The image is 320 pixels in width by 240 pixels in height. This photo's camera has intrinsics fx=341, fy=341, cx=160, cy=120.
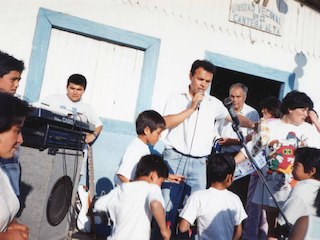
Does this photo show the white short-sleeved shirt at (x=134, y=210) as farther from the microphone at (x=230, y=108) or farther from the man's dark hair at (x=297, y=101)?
the man's dark hair at (x=297, y=101)

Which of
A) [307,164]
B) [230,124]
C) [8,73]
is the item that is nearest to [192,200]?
[307,164]

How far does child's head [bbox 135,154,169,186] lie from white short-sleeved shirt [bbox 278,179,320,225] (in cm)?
95

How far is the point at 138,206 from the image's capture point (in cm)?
254

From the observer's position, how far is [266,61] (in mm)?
5559

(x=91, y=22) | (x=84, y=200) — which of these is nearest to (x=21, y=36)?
(x=91, y=22)

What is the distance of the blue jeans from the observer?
225 cm

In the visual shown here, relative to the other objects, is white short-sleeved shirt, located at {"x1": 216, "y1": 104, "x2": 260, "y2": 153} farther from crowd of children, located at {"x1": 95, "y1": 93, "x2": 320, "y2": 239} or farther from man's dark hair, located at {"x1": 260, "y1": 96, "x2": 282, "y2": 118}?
crowd of children, located at {"x1": 95, "y1": 93, "x2": 320, "y2": 239}

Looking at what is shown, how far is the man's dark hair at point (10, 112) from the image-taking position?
1.74 m

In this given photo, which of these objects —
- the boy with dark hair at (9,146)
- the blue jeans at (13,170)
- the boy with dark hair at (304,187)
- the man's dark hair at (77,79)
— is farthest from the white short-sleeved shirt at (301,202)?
the man's dark hair at (77,79)

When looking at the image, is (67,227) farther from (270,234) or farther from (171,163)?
(270,234)

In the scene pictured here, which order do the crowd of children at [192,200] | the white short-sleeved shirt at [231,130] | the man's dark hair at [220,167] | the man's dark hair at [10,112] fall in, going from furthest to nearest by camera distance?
the white short-sleeved shirt at [231,130] → the man's dark hair at [220,167] → the crowd of children at [192,200] → the man's dark hair at [10,112]

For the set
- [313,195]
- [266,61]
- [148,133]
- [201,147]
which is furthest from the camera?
[266,61]

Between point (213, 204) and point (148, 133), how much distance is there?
890 millimetres

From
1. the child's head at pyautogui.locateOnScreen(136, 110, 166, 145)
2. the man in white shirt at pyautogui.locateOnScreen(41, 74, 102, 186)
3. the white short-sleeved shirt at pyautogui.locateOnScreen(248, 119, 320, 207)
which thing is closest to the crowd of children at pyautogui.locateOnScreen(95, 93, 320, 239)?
the child's head at pyautogui.locateOnScreen(136, 110, 166, 145)
